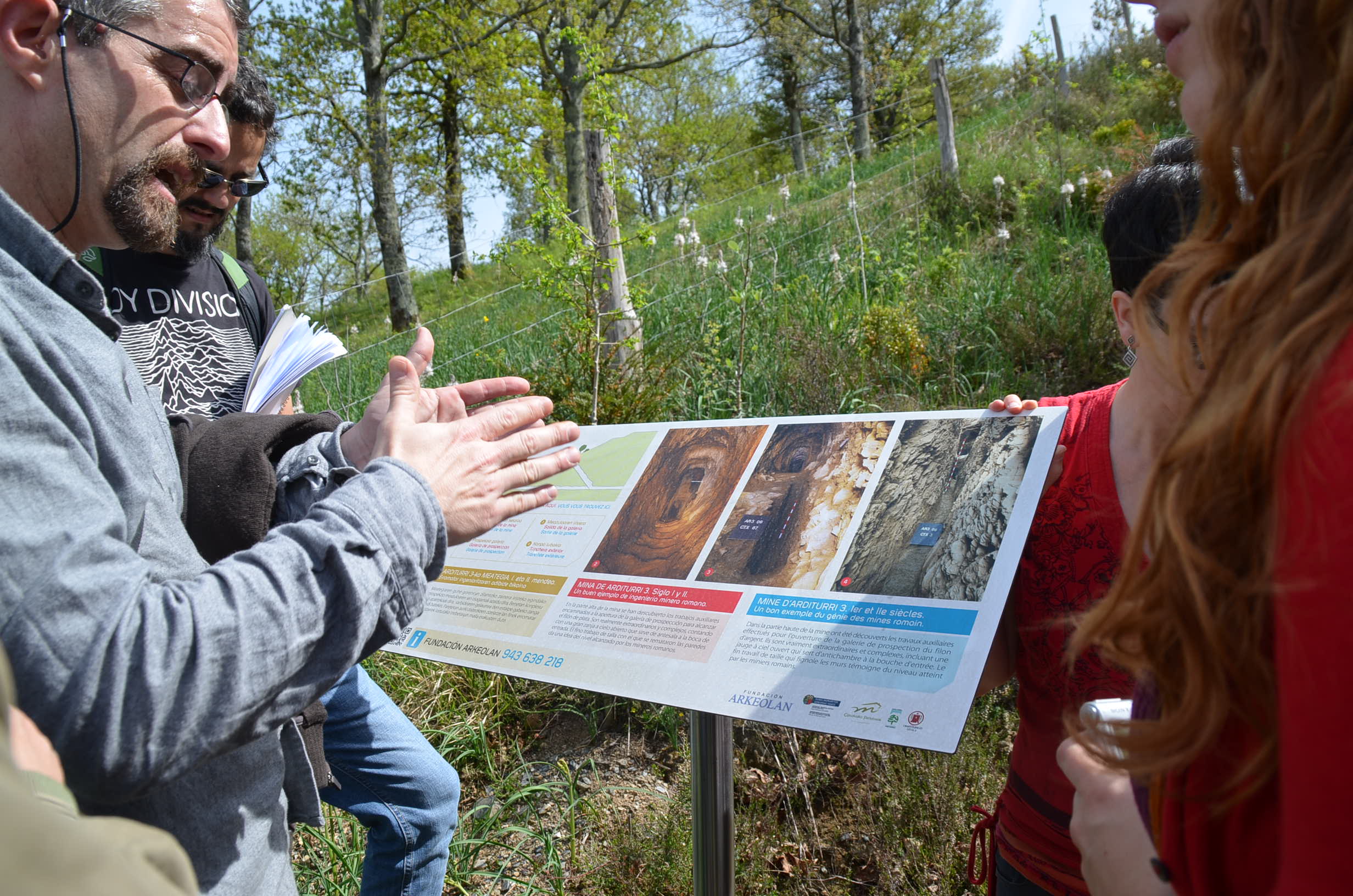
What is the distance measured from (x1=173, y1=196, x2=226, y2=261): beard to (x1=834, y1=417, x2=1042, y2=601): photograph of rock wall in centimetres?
194

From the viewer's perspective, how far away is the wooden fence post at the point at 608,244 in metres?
4.04

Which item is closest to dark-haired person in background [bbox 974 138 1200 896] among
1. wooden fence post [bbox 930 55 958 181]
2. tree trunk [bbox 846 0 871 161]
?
wooden fence post [bbox 930 55 958 181]

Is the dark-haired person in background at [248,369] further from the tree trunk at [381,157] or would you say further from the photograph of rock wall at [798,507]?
the tree trunk at [381,157]

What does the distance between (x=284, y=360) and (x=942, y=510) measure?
4.93ft

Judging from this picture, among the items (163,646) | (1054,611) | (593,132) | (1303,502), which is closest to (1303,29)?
(1303,502)

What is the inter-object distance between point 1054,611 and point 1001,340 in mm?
3305

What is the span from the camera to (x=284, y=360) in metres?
1.93

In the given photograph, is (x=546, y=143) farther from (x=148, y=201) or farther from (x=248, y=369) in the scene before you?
(x=148, y=201)

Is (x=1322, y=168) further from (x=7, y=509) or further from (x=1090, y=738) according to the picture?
(x=7, y=509)

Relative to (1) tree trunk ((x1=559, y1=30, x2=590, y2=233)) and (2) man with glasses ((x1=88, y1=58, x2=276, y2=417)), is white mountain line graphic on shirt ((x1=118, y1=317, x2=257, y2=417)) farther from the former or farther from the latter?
(1) tree trunk ((x1=559, y1=30, x2=590, y2=233))

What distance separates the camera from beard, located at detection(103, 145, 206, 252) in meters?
1.33

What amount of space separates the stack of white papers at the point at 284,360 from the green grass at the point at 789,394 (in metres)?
1.35

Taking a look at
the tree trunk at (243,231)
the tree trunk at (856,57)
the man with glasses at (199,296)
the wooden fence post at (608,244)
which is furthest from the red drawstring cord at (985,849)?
the tree trunk at (856,57)

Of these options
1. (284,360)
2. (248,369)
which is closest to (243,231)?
(248,369)
